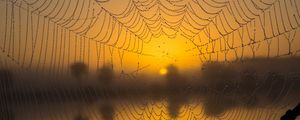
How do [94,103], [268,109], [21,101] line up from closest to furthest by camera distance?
[21,101], [268,109], [94,103]

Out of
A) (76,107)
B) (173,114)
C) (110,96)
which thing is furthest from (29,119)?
(173,114)

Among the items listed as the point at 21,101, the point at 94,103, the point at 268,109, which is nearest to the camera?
the point at 21,101

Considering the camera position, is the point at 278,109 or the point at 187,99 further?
the point at 187,99

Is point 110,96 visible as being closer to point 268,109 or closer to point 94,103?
point 94,103

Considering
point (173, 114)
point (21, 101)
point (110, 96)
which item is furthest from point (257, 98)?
point (21, 101)

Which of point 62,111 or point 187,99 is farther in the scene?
point 187,99

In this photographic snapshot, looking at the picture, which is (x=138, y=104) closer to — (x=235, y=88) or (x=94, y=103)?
(x=94, y=103)

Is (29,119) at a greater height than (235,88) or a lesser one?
lesser

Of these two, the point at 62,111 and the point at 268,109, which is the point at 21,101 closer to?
the point at 62,111

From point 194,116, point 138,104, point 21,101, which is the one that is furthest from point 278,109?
point 21,101
